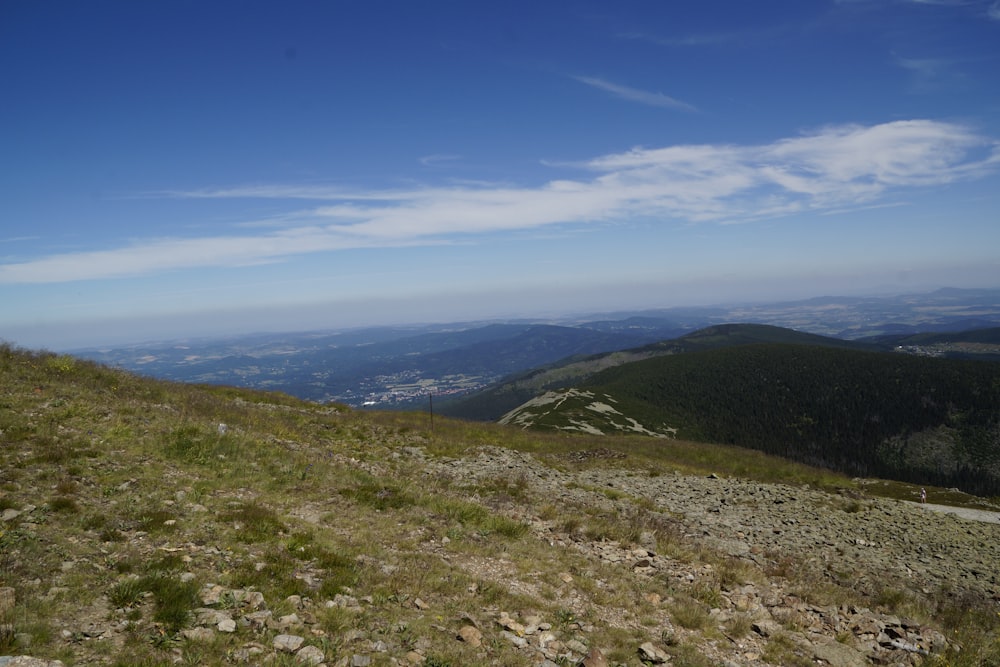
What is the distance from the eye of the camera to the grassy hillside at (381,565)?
8.27 m

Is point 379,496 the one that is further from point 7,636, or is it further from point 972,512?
point 972,512

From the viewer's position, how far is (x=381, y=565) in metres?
11.5

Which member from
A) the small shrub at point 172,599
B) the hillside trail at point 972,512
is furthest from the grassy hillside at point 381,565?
the hillside trail at point 972,512

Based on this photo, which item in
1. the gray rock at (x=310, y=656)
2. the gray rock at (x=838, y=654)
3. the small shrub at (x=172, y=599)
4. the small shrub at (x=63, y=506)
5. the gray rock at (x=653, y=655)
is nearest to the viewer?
the gray rock at (x=310, y=656)

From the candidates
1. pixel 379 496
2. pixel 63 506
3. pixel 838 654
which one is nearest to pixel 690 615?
pixel 838 654

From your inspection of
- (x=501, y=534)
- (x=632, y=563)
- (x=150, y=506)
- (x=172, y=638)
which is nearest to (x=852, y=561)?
(x=632, y=563)

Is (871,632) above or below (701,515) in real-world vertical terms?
above

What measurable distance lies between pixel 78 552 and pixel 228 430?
1149 centimetres

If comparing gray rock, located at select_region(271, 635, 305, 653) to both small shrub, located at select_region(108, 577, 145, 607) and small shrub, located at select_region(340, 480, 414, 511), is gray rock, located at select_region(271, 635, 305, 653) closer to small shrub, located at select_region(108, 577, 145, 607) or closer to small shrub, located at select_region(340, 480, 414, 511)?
small shrub, located at select_region(108, 577, 145, 607)

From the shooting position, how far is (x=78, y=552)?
9828 millimetres

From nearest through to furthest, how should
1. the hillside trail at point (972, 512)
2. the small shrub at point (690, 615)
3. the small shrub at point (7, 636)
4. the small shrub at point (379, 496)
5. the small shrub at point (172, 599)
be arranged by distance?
the small shrub at point (7, 636), the small shrub at point (172, 599), the small shrub at point (690, 615), the small shrub at point (379, 496), the hillside trail at point (972, 512)

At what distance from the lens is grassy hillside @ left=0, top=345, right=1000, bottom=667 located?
8.27 metres

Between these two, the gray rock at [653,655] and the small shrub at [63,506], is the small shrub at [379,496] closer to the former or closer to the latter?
the small shrub at [63,506]

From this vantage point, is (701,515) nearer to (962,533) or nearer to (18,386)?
(962,533)
